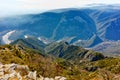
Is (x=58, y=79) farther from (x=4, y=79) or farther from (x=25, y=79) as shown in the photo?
(x=4, y=79)

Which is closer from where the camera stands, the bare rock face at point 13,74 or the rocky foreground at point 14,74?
the bare rock face at point 13,74

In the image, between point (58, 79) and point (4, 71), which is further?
point (58, 79)

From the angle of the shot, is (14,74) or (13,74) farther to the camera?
(14,74)

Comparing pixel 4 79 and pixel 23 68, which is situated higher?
pixel 23 68

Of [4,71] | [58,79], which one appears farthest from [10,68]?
[58,79]

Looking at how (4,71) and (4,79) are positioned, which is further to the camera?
(4,71)

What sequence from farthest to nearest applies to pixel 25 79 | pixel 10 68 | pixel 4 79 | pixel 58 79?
pixel 58 79 < pixel 10 68 < pixel 25 79 < pixel 4 79

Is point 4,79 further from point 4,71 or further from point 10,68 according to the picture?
point 10,68

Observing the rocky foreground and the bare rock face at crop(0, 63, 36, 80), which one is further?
the rocky foreground

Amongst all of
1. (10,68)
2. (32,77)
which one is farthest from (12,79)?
(10,68)

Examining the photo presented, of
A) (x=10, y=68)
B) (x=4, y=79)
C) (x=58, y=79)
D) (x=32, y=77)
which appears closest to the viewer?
(x=4, y=79)
